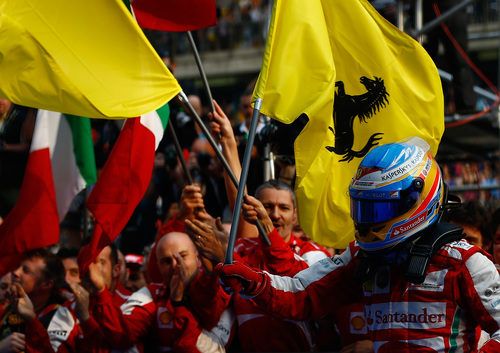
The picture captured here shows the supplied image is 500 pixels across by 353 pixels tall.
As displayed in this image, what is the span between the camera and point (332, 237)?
18.9 ft

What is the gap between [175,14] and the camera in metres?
5.91

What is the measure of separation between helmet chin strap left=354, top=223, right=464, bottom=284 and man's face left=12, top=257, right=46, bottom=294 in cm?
382

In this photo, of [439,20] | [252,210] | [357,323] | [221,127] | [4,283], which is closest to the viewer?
[252,210]

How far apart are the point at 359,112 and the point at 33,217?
9.66 ft

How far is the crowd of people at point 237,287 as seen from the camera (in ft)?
14.8

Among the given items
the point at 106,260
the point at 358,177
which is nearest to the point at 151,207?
the point at 106,260

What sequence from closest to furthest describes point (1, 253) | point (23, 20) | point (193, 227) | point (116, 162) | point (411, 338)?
point (411, 338) → point (193, 227) → point (23, 20) → point (116, 162) → point (1, 253)

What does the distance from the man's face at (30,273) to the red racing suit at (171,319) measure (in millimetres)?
1421

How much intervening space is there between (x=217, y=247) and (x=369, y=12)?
199 cm

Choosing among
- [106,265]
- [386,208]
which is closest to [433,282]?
[386,208]

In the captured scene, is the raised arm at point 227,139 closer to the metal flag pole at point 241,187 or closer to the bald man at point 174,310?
the bald man at point 174,310

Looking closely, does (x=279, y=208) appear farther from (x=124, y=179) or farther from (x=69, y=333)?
(x=69, y=333)

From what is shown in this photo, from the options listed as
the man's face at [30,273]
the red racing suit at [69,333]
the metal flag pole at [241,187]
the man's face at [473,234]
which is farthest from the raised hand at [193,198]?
the man's face at [30,273]

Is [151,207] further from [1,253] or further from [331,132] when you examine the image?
[331,132]
